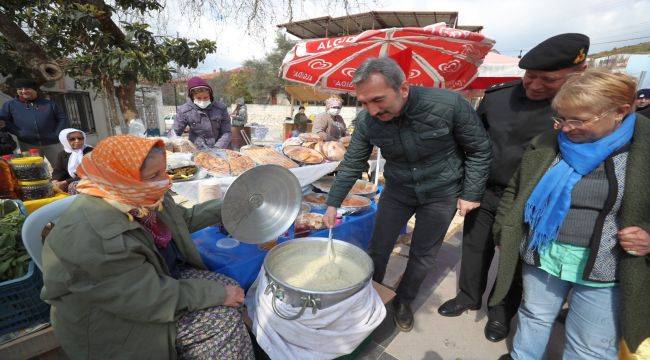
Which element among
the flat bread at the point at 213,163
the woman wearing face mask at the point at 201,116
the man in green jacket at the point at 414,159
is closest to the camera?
the man in green jacket at the point at 414,159

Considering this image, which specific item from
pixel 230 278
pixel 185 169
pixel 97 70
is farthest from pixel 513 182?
pixel 97 70

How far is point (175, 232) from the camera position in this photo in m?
1.62

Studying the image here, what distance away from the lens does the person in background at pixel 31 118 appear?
4.11m

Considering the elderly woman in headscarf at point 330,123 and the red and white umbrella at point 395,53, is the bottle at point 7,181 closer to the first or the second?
the red and white umbrella at point 395,53

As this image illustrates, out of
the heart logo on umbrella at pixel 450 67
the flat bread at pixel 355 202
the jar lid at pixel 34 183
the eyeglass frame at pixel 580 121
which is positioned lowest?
the flat bread at pixel 355 202

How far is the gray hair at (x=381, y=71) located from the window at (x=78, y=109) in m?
11.0

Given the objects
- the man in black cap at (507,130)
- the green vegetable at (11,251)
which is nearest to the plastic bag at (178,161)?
the green vegetable at (11,251)

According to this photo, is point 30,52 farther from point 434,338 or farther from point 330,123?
point 434,338

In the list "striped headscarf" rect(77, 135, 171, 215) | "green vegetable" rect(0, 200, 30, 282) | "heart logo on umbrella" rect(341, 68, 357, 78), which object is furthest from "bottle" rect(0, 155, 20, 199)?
"heart logo on umbrella" rect(341, 68, 357, 78)

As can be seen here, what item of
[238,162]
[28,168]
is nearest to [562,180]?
[238,162]

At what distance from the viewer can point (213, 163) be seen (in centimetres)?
263

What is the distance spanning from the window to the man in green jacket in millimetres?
10871

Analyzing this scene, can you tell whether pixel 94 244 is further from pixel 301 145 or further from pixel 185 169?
pixel 301 145

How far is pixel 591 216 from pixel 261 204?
170 centimetres
